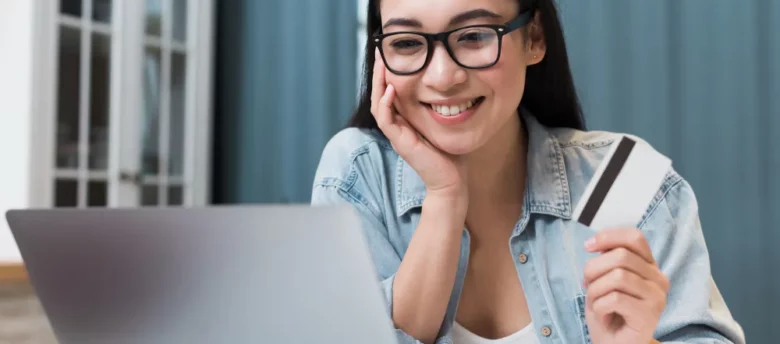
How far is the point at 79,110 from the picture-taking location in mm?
2492

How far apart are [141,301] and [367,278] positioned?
0.20 m

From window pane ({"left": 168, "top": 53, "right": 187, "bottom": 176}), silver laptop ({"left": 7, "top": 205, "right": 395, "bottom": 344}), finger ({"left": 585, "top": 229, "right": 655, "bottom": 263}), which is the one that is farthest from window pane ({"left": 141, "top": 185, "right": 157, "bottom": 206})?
finger ({"left": 585, "top": 229, "right": 655, "bottom": 263})

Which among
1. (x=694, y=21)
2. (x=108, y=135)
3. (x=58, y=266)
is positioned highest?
(x=694, y=21)

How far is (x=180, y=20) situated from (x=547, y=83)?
2148 mm

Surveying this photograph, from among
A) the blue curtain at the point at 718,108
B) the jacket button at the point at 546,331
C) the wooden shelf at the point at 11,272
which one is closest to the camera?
the jacket button at the point at 546,331

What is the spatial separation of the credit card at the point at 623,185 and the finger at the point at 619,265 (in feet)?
A: 0.18

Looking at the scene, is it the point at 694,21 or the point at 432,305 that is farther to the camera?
the point at 694,21

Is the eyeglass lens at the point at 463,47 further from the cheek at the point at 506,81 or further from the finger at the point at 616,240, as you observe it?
the finger at the point at 616,240

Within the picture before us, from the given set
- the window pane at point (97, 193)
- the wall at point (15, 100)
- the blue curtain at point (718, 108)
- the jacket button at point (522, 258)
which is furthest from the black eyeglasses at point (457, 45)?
the window pane at point (97, 193)

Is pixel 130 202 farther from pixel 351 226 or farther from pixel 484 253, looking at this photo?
pixel 351 226

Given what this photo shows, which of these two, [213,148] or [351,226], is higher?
[351,226]

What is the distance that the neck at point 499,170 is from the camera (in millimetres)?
1131

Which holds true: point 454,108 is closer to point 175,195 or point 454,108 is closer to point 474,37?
point 474,37

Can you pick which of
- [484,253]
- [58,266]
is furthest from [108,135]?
[58,266]
